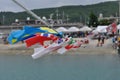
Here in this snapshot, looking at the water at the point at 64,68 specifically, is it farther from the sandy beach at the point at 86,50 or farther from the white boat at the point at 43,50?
the white boat at the point at 43,50

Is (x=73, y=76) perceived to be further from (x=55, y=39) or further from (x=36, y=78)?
(x=55, y=39)

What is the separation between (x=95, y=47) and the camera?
52.7 metres

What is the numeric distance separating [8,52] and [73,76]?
70.4ft

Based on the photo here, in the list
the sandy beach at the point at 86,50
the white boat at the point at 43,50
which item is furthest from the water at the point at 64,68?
the white boat at the point at 43,50

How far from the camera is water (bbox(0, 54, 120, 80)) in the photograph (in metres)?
36.7

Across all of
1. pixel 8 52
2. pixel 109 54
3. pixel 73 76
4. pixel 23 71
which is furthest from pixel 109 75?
pixel 8 52

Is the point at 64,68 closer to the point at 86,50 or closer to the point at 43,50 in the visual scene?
the point at 86,50

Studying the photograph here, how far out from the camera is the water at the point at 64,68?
36.7 meters

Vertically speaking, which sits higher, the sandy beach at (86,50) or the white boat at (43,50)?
the white boat at (43,50)

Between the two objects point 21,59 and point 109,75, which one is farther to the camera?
point 21,59

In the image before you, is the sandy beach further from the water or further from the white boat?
the white boat

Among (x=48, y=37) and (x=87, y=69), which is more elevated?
(x=48, y=37)

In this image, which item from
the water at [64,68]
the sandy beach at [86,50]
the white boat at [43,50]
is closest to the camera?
the white boat at [43,50]

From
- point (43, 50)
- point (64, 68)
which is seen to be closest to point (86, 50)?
point (64, 68)
